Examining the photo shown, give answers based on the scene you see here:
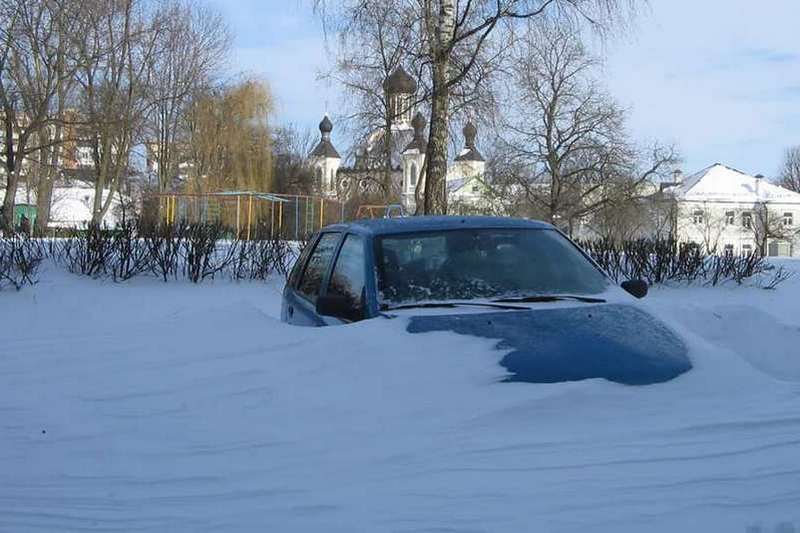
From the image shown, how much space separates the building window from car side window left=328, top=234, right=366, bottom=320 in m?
79.0

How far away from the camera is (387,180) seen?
125 ft

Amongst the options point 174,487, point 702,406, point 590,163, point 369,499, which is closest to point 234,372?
point 174,487

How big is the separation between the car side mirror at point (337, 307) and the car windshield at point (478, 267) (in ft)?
0.66

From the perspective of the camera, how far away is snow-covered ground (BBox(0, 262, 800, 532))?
2844 millimetres

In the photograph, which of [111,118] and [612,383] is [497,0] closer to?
[612,383]

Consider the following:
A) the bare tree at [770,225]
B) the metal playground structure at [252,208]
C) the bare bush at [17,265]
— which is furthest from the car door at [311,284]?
the bare tree at [770,225]

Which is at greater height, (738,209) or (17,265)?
(738,209)

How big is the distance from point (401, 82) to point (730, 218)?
64.2 m

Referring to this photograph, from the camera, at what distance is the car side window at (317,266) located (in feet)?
18.6

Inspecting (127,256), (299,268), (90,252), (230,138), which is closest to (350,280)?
(299,268)

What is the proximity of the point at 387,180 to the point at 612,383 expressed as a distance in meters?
34.6

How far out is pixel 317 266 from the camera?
5.93 m

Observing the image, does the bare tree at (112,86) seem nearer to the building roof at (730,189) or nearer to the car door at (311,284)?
the car door at (311,284)

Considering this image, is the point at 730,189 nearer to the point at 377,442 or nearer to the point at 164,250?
the point at 164,250
